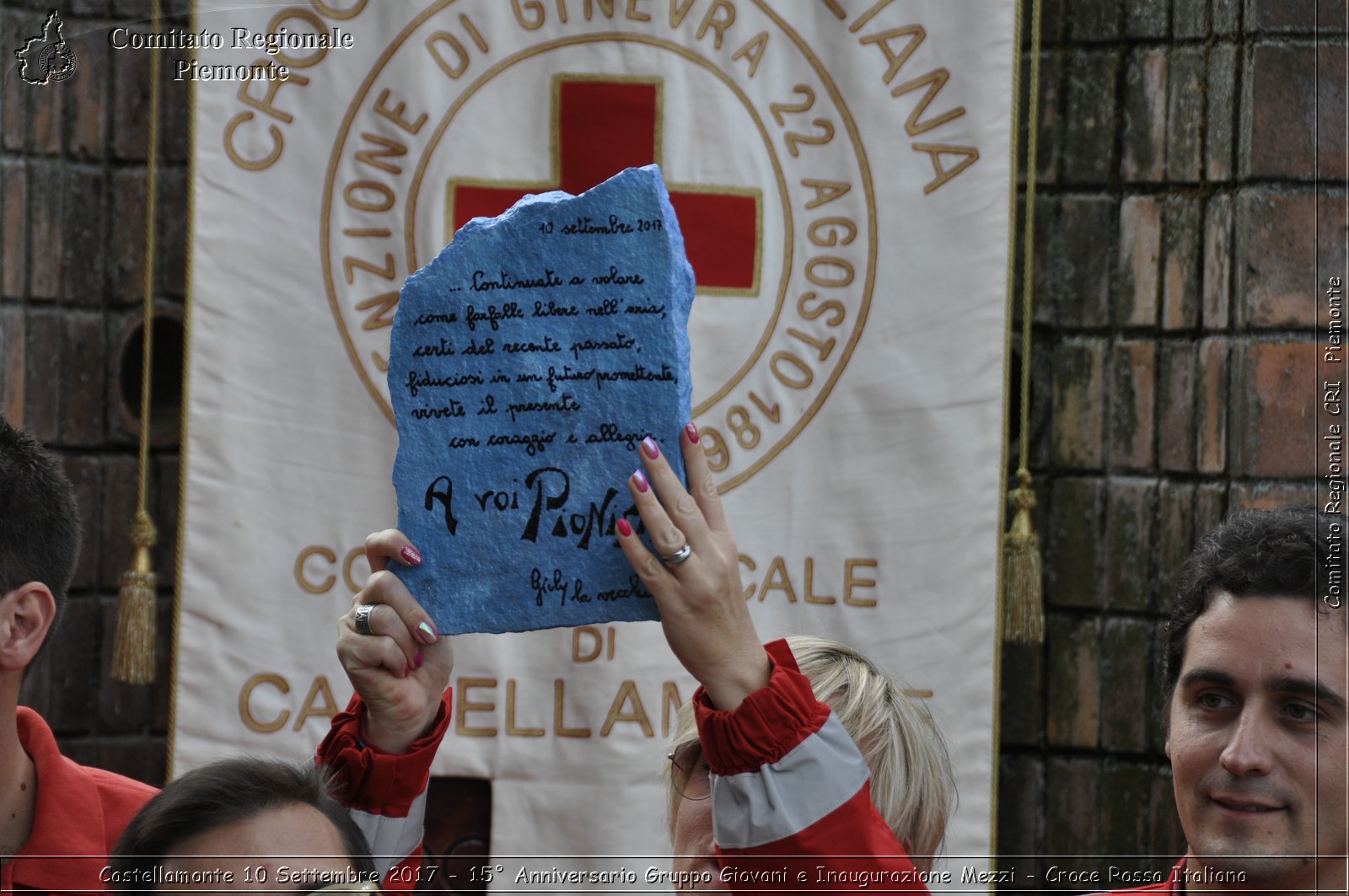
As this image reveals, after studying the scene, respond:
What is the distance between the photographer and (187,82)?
2719 millimetres

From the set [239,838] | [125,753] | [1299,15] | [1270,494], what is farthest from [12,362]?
[1299,15]

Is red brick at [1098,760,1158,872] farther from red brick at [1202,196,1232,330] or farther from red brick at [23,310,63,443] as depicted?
red brick at [23,310,63,443]

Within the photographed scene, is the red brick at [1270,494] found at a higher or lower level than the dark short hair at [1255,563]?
higher

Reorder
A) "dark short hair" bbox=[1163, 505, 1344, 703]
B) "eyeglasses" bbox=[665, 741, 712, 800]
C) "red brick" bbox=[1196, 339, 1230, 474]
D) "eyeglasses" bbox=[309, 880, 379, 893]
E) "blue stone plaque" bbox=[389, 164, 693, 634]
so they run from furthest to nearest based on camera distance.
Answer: "red brick" bbox=[1196, 339, 1230, 474] → "dark short hair" bbox=[1163, 505, 1344, 703] → "eyeglasses" bbox=[665, 741, 712, 800] → "blue stone plaque" bbox=[389, 164, 693, 634] → "eyeglasses" bbox=[309, 880, 379, 893]

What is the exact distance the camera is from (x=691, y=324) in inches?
99.5

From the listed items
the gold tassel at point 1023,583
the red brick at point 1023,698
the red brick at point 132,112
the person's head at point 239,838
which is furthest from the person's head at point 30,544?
the red brick at point 1023,698

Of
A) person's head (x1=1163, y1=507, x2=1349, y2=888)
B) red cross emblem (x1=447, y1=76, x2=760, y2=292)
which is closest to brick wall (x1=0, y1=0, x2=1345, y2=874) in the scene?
A: red cross emblem (x1=447, y1=76, x2=760, y2=292)

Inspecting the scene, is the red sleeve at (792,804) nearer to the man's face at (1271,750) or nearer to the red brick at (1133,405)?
the man's face at (1271,750)

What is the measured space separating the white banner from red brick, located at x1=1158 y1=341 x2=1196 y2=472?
0.38 meters

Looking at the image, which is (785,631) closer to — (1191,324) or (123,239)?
(1191,324)

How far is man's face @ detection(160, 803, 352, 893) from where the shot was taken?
3.75 ft

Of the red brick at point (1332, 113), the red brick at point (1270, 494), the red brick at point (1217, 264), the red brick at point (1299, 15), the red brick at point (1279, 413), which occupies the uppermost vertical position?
the red brick at point (1299, 15)

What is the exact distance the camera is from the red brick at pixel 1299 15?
99.9 inches

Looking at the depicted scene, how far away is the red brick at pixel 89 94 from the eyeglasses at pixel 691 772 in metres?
2.00
